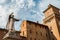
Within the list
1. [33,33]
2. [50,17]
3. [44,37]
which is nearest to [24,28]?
[33,33]

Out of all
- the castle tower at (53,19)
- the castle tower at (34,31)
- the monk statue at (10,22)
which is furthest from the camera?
the castle tower at (53,19)

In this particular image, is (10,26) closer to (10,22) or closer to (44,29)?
(10,22)

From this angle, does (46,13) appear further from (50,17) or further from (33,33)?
(33,33)

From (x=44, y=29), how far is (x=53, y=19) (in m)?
4.02

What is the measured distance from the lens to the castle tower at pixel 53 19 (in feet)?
121

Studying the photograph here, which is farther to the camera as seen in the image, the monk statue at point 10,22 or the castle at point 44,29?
the castle at point 44,29

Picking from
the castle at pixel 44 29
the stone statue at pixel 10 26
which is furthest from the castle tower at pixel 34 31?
the stone statue at pixel 10 26

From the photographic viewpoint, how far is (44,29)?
38.3 m

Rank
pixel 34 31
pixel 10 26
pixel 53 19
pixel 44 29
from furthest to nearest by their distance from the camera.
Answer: pixel 53 19
pixel 44 29
pixel 34 31
pixel 10 26

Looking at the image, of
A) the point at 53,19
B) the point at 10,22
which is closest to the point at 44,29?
the point at 53,19

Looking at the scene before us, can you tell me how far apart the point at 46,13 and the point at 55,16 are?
5035mm

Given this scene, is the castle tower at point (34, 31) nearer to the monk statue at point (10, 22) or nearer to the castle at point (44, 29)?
the castle at point (44, 29)

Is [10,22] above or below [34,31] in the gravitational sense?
above

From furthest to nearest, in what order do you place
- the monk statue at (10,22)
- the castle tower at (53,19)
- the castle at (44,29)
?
the castle tower at (53,19) → the castle at (44,29) → the monk statue at (10,22)
